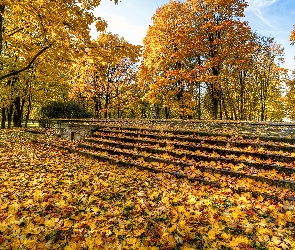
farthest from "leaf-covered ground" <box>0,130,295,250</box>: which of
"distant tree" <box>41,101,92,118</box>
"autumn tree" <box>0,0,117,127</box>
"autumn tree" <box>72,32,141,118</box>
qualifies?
"autumn tree" <box>72,32,141,118</box>

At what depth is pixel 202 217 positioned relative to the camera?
3947 millimetres

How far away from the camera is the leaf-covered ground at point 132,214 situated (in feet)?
10.8

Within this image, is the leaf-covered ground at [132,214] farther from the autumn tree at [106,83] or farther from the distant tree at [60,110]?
the autumn tree at [106,83]

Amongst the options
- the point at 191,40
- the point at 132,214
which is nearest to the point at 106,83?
the point at 191,40

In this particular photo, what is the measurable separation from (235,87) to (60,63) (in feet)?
77.2

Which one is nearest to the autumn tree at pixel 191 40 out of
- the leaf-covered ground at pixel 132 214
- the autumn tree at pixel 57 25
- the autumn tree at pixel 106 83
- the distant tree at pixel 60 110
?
the autumn tree at pixel 106 83

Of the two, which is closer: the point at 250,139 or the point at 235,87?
the point at 250,139

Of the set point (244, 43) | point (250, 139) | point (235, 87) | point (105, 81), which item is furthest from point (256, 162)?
point (235, 87)

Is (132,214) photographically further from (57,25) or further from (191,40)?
(191,40)

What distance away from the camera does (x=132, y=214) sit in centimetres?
425

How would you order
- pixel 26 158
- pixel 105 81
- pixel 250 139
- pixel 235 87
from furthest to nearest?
1. pixel 235 87
2. pixel 105 81
3. pixel 26 158
4. pixel 250 139

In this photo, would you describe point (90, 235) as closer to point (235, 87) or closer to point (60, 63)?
point (60, 63)

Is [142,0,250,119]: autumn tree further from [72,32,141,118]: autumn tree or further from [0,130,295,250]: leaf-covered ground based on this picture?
[0,130,295,250]: leaf-covered ground

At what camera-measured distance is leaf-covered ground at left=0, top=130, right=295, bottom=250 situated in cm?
328
